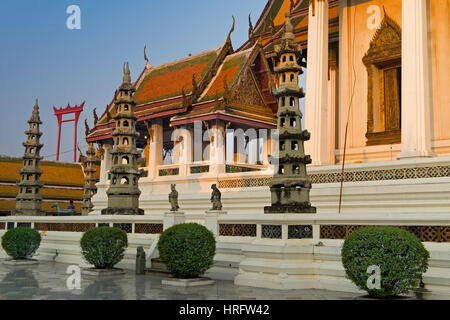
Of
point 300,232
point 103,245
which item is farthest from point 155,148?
point 300,232

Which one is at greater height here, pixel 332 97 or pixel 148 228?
pixel 332 97

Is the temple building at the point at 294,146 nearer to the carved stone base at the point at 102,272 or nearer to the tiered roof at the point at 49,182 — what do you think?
the carved stone base at the point at 102,272

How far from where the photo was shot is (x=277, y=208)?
1264 cm

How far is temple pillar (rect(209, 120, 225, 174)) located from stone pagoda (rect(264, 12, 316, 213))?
30.4ft

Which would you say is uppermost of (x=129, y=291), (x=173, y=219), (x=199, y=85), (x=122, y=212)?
(x=199, y=85)

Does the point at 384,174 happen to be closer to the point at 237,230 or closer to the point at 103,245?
the point at 237,230

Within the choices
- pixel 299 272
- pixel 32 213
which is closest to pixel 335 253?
pixel 299 272

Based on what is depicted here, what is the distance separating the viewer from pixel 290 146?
1327 centimetres

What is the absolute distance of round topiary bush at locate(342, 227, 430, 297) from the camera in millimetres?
8523

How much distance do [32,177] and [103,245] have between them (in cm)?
1285

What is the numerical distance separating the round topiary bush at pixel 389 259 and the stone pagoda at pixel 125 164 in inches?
429

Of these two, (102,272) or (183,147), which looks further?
(183,147)

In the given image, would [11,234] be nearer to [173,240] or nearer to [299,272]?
[173,240]
